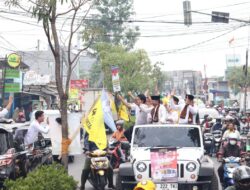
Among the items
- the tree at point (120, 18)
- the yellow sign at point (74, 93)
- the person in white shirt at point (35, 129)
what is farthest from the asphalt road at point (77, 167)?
the tree at point (120, 18)

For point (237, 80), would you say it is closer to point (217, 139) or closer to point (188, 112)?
point (217, 139)

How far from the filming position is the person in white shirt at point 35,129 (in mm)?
13207

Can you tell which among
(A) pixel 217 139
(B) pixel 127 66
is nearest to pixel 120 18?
(B) pixel 127 66

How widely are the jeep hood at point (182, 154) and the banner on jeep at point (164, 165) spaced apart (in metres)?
0.35

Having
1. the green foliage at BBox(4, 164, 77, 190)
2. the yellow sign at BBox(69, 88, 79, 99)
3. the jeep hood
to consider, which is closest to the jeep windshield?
the jeep hood

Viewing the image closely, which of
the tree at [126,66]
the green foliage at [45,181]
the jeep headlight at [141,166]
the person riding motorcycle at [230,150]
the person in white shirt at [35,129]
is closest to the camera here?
the green foliage at [45,181]

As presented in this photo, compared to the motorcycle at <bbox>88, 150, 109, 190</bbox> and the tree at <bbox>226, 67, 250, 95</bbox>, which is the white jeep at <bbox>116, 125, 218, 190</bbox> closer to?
the motorcycle at <bbox>88, 150, 109, 190</bbox>

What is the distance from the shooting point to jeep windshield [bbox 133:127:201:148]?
12.7 meters

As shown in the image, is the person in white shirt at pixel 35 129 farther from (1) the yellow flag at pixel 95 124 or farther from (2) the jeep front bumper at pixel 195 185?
(2) the jeep front bumper at pixel 195 185

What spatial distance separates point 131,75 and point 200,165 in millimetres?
45114

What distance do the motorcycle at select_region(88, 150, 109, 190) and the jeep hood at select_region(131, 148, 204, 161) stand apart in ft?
3.58

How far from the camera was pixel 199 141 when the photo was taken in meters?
12.9

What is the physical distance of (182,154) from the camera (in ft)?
39.7

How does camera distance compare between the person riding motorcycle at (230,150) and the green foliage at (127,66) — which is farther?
the green foliage at (127,66)
